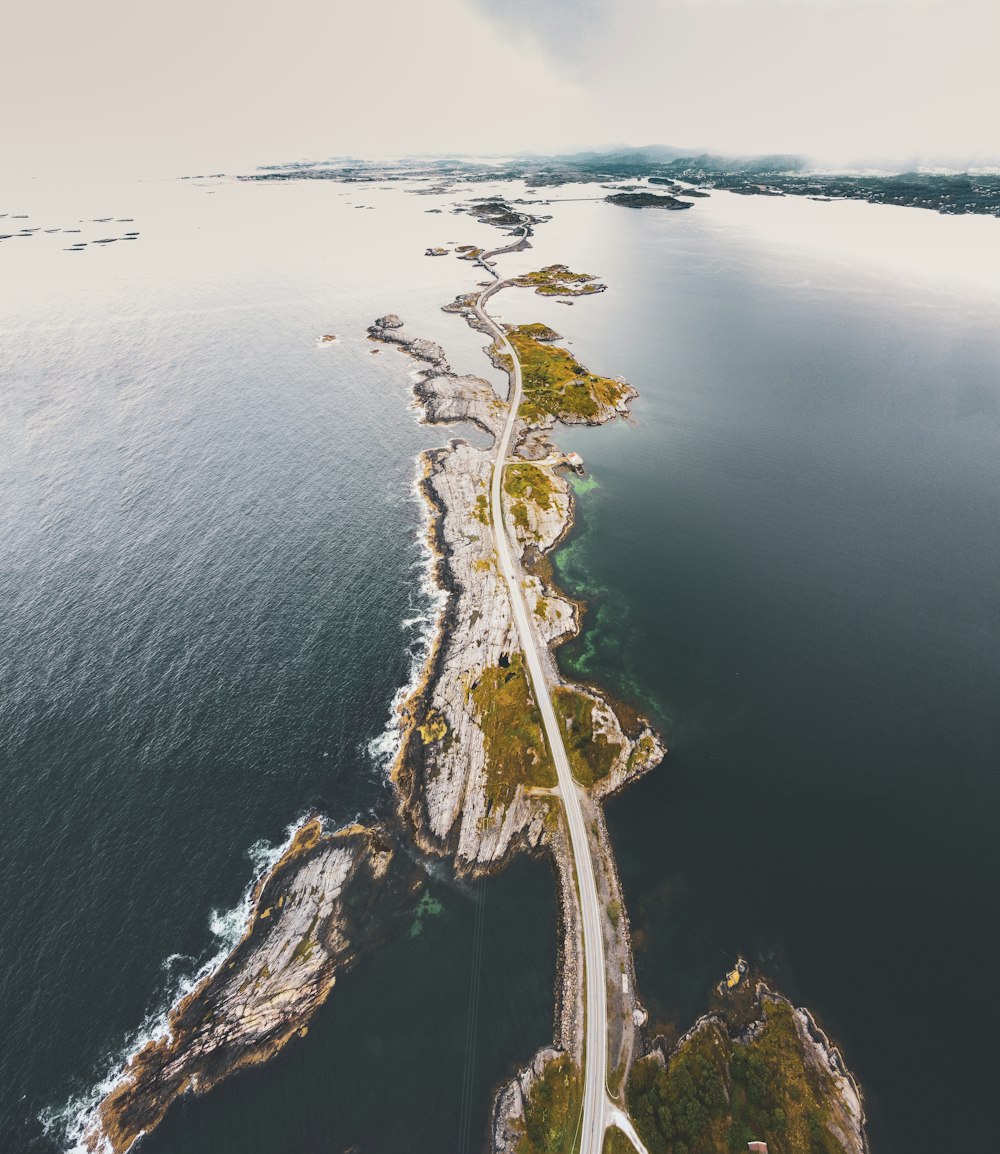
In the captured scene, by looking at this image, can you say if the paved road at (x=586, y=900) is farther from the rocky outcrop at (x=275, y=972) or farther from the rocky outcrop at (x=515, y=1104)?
the rocky outcrop at (x=275, y=972)

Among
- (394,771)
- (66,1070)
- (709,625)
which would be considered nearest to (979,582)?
(709,625)

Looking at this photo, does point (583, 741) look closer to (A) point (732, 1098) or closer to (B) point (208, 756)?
(A) point (732, 1098)

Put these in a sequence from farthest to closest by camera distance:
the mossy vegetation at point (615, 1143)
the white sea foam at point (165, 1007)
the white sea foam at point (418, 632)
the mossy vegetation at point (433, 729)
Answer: the mossy vegetation at point (433, 729)
the white sea foam at point (418, 632)
the mossy vegetation at point (615, 1143)
the white sea foam at point (165, 1007)

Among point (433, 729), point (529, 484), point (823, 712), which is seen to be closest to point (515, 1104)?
point (433, 729)

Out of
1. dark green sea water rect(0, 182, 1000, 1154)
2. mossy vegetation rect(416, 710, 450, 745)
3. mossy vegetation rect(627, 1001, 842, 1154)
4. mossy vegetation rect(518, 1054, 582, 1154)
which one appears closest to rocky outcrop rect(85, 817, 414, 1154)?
dark green sea water rect(0, 182, 1000, 1154)

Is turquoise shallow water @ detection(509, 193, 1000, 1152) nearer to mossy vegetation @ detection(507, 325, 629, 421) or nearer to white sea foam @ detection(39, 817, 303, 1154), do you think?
mossy vegetation @ detection(507, 325, 629, 421)

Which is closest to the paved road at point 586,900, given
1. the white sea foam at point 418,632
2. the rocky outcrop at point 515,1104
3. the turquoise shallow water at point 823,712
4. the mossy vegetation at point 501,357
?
the rocky outcrop at point 515,1104
